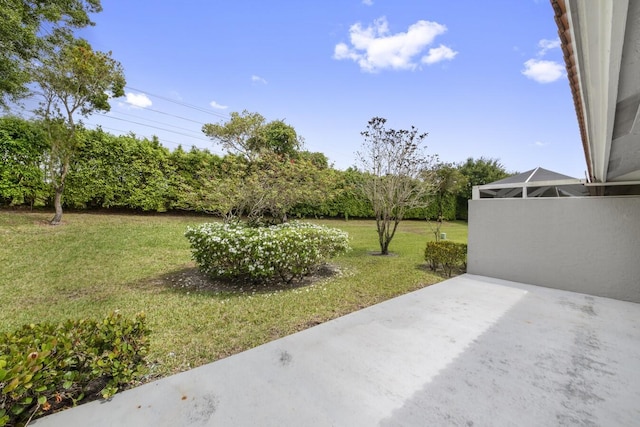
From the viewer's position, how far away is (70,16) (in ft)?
31.4

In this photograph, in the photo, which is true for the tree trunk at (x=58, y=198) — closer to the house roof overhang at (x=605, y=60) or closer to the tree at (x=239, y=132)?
the tree at (x=239, y=132)

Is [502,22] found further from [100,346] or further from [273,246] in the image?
[100,346]

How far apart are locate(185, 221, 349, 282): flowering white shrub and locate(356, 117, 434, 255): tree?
4.45 metres

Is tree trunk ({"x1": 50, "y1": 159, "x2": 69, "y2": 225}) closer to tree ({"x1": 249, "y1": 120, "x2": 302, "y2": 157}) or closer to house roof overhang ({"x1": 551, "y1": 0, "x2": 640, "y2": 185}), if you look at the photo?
tree ({"x1": 249, "y1": 120, "x2": 302, "y2": 157})

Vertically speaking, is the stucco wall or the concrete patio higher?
the stucco wall

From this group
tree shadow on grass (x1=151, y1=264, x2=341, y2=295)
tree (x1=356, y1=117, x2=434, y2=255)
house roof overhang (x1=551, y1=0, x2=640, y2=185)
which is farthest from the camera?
tree (x1=356, y1=117, x2=434, y2=255)

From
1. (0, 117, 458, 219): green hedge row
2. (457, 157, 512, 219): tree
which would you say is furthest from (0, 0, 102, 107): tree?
(457, 157, 512, 219): tree

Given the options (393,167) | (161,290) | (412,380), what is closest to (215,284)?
(161,290)

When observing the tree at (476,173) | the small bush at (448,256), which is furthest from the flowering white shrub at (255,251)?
the tree at (476,173)

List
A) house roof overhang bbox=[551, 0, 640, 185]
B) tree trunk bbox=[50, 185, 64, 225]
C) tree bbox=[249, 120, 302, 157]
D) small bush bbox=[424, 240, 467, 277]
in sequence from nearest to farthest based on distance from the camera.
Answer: house roof overhang bbox=[551, 0, 640, 185] < small bush bbox=[424, 240, 467, 277] < tree trunk bbox=[50, 185, 64, 225] < tree bbox=[249, 120, 302, 157]

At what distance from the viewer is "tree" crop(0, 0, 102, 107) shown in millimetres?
6758

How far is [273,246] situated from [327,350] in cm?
250

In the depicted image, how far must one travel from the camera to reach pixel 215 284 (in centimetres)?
589

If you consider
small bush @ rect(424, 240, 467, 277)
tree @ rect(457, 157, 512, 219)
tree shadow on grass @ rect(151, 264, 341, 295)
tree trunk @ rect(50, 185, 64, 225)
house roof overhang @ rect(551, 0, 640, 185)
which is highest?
tree @ rect(457, 157, 512, 219)
